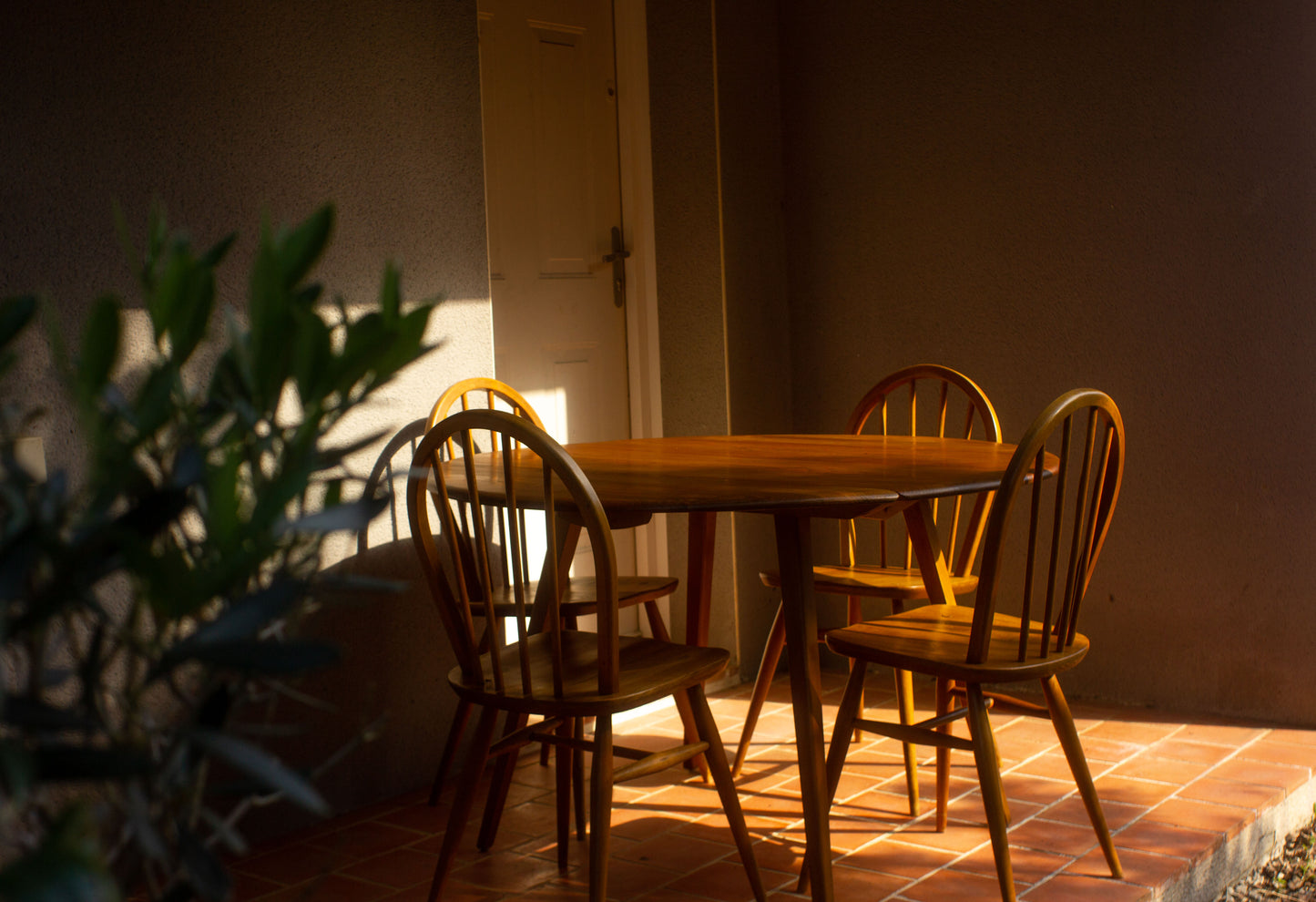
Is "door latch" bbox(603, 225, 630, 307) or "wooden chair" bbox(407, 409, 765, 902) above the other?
"door latch" bbox(603, 225, 630, 307)

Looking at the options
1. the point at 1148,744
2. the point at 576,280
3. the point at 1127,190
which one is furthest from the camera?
the point at 576,280

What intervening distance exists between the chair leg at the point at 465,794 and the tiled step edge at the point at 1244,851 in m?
1.30

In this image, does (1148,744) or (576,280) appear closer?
(1148,744)

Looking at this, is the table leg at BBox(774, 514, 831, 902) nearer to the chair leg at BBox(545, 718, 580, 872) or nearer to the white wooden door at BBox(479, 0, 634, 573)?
the chair leg at BBox(545, 718, 580, 872)

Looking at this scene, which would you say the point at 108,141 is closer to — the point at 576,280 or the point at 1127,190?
the point at 576,280

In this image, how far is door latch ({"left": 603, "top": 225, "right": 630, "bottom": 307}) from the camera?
405 cm

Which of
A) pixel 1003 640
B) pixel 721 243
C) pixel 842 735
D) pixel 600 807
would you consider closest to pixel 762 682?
pixel 842 735

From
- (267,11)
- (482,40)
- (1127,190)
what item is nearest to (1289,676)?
(1127,190)

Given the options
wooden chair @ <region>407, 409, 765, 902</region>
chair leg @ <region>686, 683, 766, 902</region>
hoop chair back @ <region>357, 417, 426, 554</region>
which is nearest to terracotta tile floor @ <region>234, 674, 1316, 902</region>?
chair leg @ <region>686, 683, 766, 902</region>

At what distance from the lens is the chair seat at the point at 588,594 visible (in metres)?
2.91

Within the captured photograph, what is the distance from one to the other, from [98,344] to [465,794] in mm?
1697

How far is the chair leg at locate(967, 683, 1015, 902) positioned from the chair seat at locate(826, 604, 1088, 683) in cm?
6

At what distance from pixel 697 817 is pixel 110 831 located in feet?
4.08

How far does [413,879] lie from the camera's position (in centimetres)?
255
